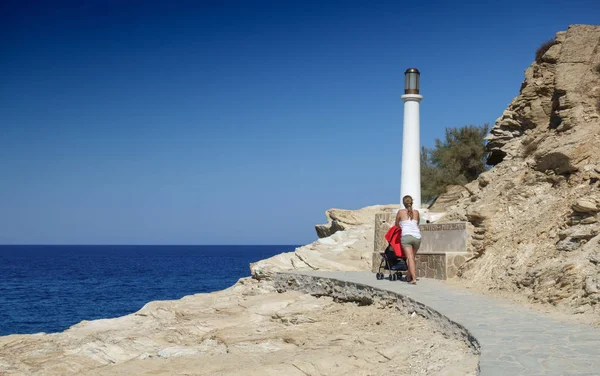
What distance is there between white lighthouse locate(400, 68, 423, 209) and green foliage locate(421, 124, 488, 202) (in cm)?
897

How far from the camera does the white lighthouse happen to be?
18.6 m

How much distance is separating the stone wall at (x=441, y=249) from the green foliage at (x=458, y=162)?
485 inches

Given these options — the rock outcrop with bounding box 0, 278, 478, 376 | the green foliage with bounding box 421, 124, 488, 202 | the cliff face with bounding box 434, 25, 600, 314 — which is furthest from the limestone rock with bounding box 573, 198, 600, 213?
the green foliage with bounding box 421, 124, 488, 202

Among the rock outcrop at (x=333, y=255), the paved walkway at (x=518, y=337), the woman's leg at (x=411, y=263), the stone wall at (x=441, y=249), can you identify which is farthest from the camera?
the rock outcrop at (x=333, y=255)

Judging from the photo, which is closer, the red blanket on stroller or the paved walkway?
the paved walkway

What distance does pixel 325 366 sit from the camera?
8.48m

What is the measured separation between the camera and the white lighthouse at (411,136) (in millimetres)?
18594

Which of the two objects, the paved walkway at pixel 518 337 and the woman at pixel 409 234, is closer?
the paved walkway at pixel 518 337

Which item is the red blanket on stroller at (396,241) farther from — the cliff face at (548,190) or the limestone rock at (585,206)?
the limestone rock at (585,206)

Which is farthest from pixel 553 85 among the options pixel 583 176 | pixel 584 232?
pixel 584 232

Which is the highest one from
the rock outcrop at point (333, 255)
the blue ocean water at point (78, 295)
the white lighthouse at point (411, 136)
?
the white lighthouse at point (411, 136)

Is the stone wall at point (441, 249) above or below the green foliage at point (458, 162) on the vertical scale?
below

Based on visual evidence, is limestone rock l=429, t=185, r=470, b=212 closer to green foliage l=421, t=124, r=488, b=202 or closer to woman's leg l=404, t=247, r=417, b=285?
green foliage l=421, t=124, r=488, b=202

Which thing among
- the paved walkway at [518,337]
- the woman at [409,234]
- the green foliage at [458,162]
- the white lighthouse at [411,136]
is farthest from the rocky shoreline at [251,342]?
the green foliage at [458,162]
